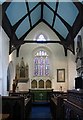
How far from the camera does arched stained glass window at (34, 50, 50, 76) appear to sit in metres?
17.5

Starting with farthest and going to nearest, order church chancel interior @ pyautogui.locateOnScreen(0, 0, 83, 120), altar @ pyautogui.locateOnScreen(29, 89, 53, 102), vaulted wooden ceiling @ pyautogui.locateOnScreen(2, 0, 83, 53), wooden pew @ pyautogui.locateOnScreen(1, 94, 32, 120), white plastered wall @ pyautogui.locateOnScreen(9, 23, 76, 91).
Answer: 1. white plastered wall @ pyautogui.locateOnScreen(9, 23, 76, 91)
2. altar @ pyautogui.locateOnScreen(29, 89, 53, 102)
3. church chancel interior @ pyautogui.locateOnScreen(0, 0, 83, 120)
4. vaulted wooden ceiling @ pyautogui.locateOnScreen(2, 0, 83, 53)
5. wooden pew @ pyautogui.locateOnScreen(1, 94, 32, 120)

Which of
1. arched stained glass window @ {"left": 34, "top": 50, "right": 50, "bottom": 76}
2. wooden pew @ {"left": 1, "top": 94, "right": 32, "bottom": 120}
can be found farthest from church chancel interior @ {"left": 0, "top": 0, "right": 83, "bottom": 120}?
wooden pew @ {"left": 1, "top": 94, "right": 32, "bottom": 120}

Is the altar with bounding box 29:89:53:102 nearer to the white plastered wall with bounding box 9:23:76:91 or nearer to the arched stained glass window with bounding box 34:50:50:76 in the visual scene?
the white plastered wall with bounding box 9:23:76:91

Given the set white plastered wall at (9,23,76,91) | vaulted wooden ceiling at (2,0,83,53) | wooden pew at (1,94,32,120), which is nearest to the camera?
wooden pew at (1,94,32,120)

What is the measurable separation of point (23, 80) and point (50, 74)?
202 cm

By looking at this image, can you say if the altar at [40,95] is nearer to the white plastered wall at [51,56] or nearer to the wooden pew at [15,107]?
the white plastered wall at [51,56]

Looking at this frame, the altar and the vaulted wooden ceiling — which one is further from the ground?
the vaulted wooden ceiling

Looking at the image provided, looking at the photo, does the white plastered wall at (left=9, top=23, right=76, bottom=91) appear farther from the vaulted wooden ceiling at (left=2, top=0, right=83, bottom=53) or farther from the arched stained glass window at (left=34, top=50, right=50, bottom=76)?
the vaulted wooden ceiling at (left=2, top=0, right=83, bottom=53)

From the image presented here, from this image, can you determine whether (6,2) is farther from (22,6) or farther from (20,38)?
(20,38)

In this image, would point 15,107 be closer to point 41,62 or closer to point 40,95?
point 40,95

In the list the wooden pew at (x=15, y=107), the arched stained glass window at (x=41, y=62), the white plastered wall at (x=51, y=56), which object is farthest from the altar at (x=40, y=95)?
the wooden pew at (x=15, y=107)

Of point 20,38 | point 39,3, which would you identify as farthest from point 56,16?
point 20,38

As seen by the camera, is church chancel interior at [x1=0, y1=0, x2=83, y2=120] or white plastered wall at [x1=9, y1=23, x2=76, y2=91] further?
white plastered wall at [x1=9, y1=23, x2=76, y2=91]

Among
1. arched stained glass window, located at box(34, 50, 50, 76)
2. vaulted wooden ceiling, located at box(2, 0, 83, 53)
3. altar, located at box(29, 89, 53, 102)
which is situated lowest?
altar, located at box(29, 89, 53, 102)
